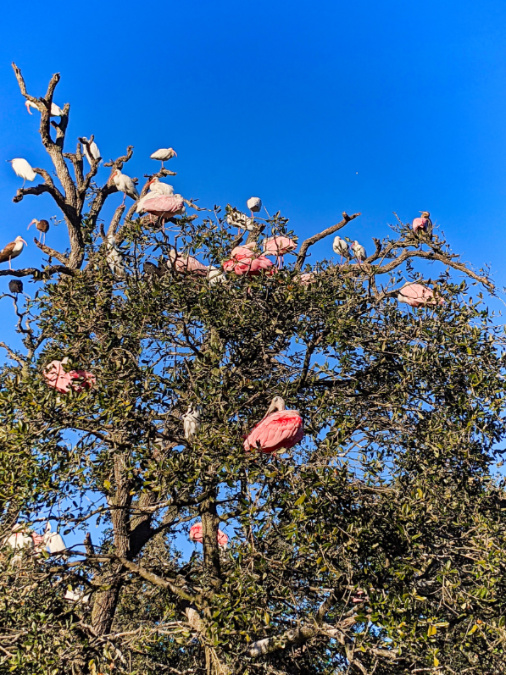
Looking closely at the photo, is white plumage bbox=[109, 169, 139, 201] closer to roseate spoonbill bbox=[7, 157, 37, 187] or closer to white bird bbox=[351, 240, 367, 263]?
roseate spoonbill bbox=[7, 157, 37, 187]

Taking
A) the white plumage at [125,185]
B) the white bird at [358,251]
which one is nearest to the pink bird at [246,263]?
the white bird at [358,251]

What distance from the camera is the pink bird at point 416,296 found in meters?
5.04

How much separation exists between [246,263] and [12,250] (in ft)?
9.56

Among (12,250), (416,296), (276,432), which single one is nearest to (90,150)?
(12,250)

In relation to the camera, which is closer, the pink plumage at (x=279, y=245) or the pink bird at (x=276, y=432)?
the pink bird at (x=276, y=432)

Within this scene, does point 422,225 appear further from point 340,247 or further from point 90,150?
point 90,150

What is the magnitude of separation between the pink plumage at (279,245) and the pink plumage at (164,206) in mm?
748

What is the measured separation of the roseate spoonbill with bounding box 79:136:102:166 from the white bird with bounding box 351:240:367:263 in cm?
335

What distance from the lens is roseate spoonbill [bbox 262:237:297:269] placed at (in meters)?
5.10

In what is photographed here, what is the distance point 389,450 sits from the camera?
4.86 metres

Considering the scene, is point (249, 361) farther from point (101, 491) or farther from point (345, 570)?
point (345, 570)

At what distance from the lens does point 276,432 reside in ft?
12.6

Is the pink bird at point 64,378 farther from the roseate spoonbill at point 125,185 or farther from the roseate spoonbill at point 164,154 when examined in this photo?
the roseate spoonbill at point 164,154

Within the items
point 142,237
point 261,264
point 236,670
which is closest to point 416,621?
point 236,670
